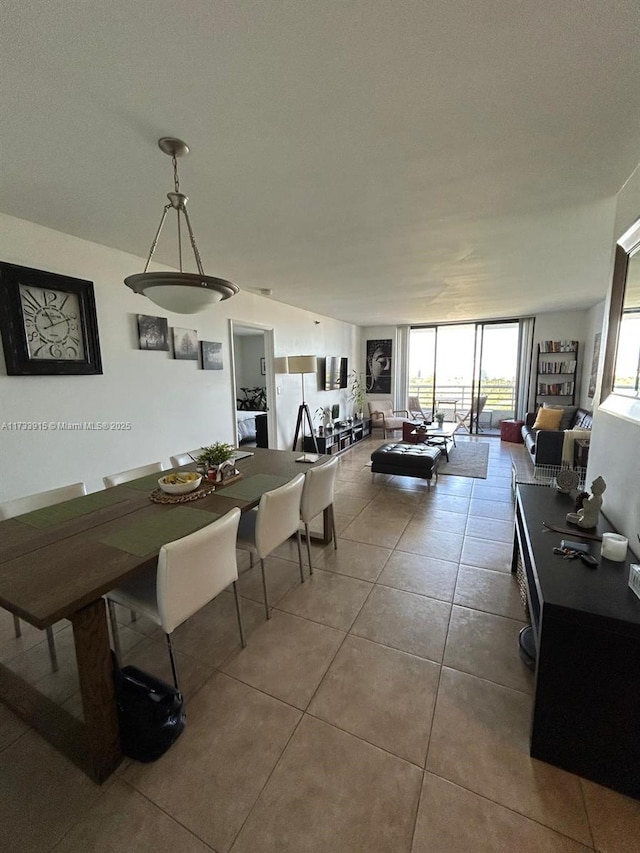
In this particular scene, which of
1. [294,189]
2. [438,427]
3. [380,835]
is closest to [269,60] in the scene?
[294,189]

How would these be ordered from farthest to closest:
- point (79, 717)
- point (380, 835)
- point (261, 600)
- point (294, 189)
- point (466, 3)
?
point (261, 600) < point (294, 189) < point (79, 717) < point (380, 835) < point (466, 3)

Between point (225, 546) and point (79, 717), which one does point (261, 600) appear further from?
point (79, 717)

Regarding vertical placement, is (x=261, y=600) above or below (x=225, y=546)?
below

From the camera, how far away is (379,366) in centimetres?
850

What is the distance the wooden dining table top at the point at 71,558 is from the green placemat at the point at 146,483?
12cm

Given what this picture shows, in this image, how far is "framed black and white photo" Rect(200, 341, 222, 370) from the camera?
390 centimetres

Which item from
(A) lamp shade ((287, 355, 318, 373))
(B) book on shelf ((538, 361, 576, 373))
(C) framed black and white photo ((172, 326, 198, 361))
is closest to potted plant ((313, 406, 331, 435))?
(A) lamp shade ((287, 355, 318, 373))

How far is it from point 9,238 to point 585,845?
13.5ft

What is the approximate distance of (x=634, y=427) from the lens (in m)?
1.69

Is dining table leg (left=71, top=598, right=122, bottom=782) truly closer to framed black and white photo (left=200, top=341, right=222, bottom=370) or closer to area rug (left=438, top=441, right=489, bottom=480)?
framed black and white photo (left=200, top=341, right=222, bottom=370)

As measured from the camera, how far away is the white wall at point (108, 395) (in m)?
2.43

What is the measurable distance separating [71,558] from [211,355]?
116 inches

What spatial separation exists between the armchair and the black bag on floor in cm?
670

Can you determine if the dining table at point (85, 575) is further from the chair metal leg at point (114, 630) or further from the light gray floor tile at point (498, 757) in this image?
the light gray floor tile at point (498, 757)
